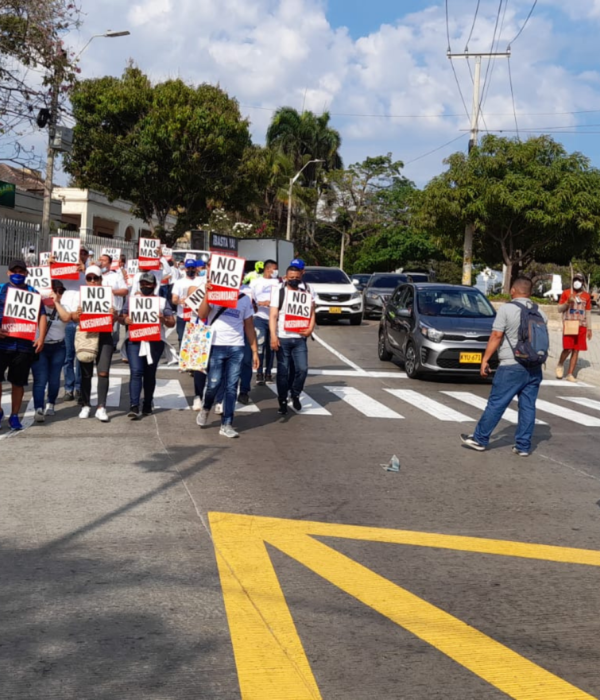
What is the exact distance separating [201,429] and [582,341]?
9293mm

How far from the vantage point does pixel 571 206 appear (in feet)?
94.7

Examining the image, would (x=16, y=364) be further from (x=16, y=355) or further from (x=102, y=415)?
(x=102, y=415)

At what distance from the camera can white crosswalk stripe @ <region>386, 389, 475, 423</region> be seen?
11.4m

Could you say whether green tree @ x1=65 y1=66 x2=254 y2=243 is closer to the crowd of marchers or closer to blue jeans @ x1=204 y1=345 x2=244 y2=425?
the crowd of marchers

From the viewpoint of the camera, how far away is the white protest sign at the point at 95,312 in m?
10.2

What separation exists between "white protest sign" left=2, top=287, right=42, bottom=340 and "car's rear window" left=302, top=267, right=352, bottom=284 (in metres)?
18.1

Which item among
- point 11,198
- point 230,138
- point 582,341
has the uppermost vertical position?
point 230,138

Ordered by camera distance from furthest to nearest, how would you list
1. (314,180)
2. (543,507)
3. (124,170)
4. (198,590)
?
(314,180), (124,170), (543,507), (198,590)

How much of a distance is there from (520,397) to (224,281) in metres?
3.32

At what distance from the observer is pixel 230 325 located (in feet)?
30.9

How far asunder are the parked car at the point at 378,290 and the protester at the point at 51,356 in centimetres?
2022

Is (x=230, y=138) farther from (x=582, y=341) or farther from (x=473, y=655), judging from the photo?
(x=473, y=655)

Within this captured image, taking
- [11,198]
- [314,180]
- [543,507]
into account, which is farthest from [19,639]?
[314,180]

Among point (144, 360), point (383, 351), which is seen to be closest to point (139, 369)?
point (144, 360)
